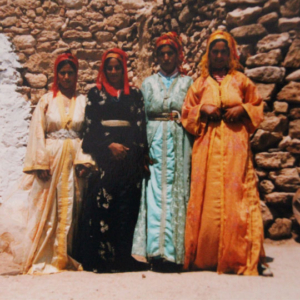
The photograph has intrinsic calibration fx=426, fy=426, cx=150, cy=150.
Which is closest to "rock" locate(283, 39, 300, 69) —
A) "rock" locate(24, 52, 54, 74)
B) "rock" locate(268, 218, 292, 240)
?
"rock" locate(268, 218, 292, 240)

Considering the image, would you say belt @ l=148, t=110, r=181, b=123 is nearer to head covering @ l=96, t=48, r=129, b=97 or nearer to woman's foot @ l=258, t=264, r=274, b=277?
head covering @ l=96, t=48, r=129, b=97

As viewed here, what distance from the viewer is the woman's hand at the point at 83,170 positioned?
3.34 metres

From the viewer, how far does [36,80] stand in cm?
556

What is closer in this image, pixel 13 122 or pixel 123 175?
pixel 123 175

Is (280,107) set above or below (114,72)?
below

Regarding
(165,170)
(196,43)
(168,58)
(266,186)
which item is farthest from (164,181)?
(196,43)

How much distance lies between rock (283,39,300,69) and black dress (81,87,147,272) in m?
1.68

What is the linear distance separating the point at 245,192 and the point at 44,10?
13.0ft

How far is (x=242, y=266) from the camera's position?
3.07 m

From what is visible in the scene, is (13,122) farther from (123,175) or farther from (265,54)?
(265,54)

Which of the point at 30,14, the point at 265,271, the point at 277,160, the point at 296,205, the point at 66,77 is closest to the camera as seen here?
the point at 265,271

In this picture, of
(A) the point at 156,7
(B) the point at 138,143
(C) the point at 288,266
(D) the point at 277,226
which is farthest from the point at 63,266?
(A) the point at 156,7

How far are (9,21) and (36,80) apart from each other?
0.93 m

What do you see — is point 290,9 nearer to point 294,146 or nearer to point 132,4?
point 294,146
